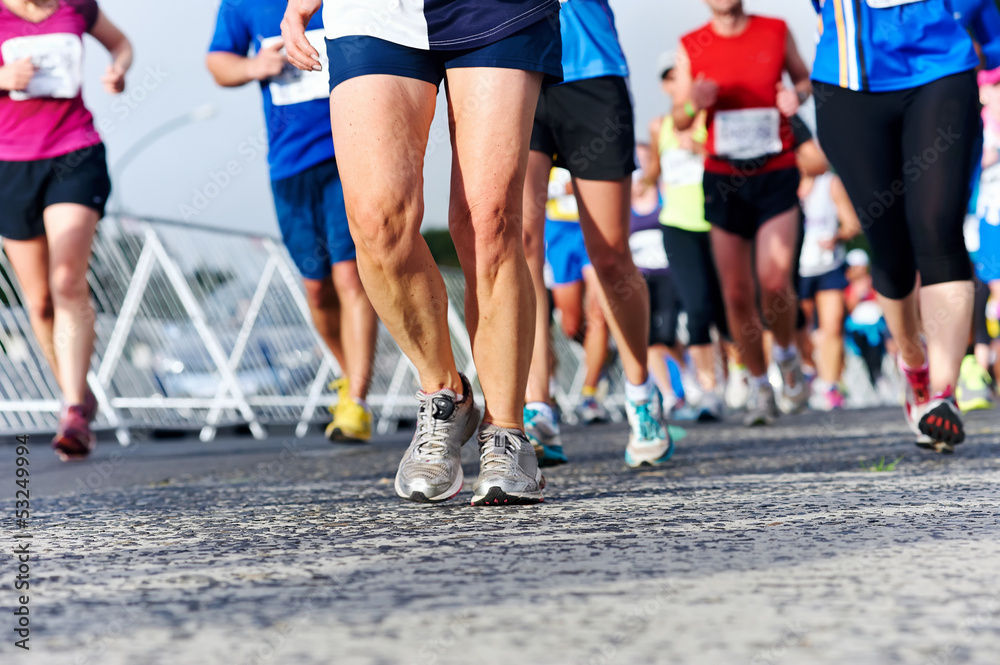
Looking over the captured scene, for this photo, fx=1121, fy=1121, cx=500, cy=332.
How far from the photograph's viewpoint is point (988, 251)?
7.34 metres

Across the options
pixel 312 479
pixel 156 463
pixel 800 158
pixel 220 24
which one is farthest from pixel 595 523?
pixel 800 158

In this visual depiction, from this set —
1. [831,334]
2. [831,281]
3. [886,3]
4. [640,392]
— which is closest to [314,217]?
[640,392]

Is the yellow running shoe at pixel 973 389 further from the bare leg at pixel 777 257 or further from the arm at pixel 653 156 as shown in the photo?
the arm at pixel 653 156

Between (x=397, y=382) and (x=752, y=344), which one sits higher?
(x=752, y=344)

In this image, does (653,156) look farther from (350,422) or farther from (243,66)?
(350,422)

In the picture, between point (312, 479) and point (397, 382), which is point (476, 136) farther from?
point (397, 382)

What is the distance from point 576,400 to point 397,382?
4.57 meters

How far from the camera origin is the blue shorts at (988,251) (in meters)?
7.25

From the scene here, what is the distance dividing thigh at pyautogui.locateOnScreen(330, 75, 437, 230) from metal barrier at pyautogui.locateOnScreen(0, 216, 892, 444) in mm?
4777

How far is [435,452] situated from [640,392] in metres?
1.30

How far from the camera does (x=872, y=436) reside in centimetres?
493

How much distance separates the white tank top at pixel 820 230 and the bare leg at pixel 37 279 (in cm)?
710

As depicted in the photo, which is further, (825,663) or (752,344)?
(752,344)

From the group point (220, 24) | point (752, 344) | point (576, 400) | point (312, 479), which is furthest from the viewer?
point (576, 400)
